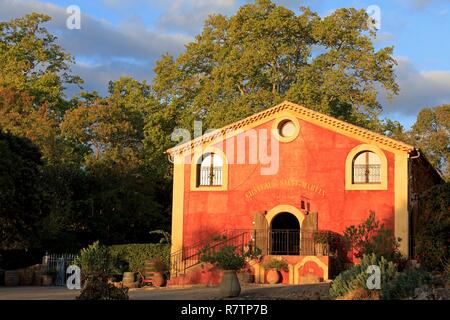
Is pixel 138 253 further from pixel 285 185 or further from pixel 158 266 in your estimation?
pixel 285 185

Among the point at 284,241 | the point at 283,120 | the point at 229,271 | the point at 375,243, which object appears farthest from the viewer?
the point at 283,120

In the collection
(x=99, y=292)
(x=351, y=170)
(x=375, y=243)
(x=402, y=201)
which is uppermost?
(x=351, y=170)

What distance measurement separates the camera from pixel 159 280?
31.9m

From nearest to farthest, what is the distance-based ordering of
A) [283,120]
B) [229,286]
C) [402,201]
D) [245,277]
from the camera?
[229,286]
[245,277]
[402,201]
[283,120]

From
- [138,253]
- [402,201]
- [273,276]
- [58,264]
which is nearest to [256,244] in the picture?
[273,276]

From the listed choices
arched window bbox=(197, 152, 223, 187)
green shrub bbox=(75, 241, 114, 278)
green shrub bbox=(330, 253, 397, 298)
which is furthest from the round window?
green shrub bbox=(330, 253, 397, 298)

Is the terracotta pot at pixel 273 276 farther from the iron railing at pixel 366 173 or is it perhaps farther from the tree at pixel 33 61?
the tree at pixel 33 61

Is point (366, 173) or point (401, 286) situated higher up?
point (366, 173)

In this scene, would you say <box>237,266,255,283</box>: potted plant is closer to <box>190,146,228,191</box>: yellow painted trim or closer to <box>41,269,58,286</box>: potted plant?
<box>190,146,228,191</box>: yellow painted trim

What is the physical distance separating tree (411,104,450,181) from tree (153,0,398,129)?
1646 centimetres

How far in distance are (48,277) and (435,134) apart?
4103 cm

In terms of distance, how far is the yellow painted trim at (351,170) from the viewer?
32688 millimetres

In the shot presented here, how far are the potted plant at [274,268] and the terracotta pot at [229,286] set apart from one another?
695 centimetres

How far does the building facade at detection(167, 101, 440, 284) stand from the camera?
107 ft
